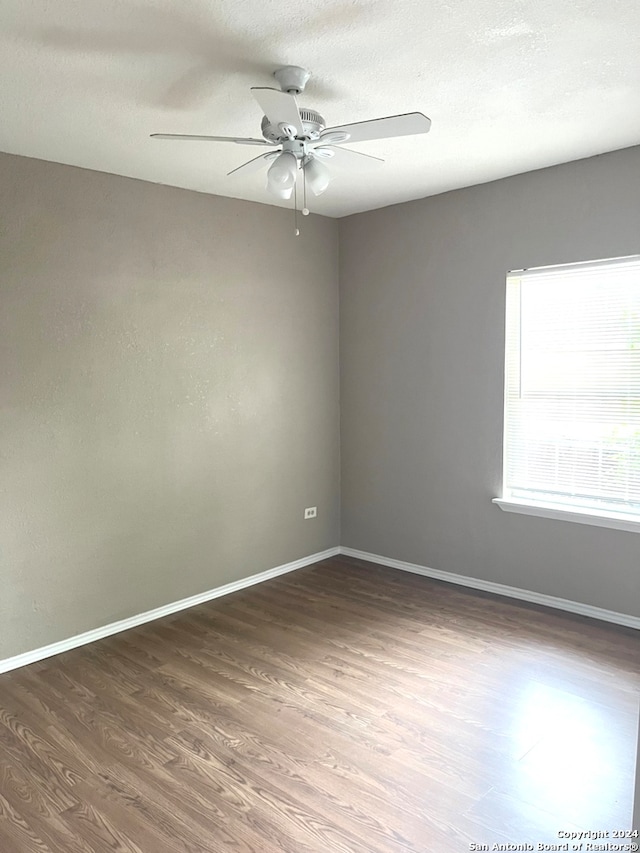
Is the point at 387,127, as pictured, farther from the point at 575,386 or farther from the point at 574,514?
the point at 574,514

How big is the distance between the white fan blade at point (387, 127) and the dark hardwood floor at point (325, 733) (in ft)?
7.85

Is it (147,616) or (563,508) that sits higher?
(563,508)

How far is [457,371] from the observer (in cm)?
432

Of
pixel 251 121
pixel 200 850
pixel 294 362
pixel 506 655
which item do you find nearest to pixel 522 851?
pixel 200 850

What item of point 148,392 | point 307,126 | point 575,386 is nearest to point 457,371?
point 575,386

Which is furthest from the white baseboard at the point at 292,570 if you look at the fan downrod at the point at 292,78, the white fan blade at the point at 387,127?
the fan downrod at the point at 292,78

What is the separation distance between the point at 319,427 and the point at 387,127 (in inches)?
114

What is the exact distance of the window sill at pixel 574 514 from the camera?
3.57m

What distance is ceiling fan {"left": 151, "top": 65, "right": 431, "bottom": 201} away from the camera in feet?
7.22

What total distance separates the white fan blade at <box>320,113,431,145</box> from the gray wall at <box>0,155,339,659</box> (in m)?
1.77

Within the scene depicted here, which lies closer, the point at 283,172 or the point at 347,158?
the point at 283,172

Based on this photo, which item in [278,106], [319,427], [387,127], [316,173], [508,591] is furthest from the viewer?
[319,427]

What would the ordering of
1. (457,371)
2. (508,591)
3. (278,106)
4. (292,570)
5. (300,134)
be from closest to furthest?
(278,106)
(300,134)
(508,591)
(457,371)
(292,570)

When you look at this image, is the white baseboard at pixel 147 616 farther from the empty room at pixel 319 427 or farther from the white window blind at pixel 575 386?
the white window blind at pixel 575 386
